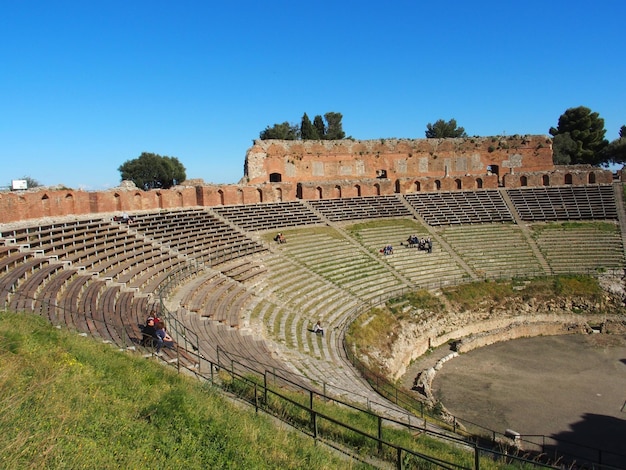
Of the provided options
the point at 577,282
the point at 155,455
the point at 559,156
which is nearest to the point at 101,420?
the point at 155,455

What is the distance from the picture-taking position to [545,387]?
15266 mm

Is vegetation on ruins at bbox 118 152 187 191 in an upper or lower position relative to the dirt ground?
upper

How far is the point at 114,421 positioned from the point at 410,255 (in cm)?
2087

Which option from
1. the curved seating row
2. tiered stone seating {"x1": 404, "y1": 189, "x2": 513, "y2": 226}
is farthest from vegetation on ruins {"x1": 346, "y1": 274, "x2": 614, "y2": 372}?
tiered stone seating {"x1": 404, "y1": 189, "x2": 513, "y2": 226}

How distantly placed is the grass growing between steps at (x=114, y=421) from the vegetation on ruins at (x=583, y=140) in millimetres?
48141

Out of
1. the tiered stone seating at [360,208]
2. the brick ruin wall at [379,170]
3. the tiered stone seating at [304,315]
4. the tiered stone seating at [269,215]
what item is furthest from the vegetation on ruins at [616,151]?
the tiered stone seating at [304,315]

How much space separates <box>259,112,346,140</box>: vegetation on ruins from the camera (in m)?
46.7

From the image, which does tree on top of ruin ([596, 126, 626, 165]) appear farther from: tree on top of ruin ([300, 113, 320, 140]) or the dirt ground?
the dirt ground

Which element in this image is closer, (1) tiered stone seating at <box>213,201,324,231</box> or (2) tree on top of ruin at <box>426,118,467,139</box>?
(1) tiered stone seating at <box>213,201,324,231</box>

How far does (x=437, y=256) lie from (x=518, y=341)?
6704 mm

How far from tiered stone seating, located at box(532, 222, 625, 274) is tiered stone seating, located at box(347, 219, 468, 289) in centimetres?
563

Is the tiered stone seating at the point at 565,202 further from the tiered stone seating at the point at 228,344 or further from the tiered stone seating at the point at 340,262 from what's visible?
the tiered stone seating at the point at 228,344

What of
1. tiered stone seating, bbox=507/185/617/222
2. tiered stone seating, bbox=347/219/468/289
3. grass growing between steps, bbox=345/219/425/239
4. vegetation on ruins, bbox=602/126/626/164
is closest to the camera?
tiered stone seating, bbox=347/219/468/289

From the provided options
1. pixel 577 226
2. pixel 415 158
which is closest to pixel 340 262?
pixel 577 226
